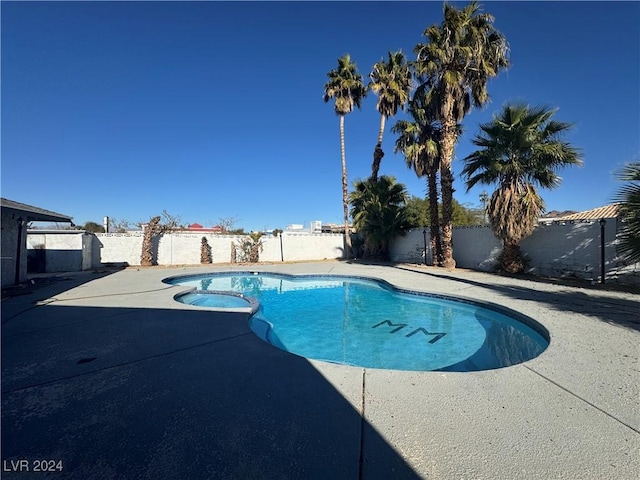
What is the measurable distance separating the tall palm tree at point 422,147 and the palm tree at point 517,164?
215 cm

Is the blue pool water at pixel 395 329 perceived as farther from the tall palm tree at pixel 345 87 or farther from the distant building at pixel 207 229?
the distant building at pixel 207 229

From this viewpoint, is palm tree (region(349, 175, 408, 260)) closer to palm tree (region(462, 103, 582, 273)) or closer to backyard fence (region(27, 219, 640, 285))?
backyard fence (region(27, 219, 640, 285))

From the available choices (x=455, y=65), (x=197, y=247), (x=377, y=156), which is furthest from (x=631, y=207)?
(x=197, y=247)

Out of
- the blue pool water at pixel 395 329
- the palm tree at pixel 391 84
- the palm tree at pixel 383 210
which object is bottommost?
the blue pool water at pixel 395 329

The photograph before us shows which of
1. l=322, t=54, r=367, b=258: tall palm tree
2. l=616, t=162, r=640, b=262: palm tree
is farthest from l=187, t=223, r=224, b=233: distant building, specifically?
l=616, t=162, r=640, b=262: palm tree

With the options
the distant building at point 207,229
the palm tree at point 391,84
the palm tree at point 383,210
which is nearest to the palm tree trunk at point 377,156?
the palm tree at point 383,210

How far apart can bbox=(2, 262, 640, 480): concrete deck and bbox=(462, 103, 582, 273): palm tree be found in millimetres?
6175

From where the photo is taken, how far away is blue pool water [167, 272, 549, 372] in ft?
14.3

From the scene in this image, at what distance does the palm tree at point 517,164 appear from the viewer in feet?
28.2

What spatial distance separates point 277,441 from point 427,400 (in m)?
1.33

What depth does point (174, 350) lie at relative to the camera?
3.45 metres

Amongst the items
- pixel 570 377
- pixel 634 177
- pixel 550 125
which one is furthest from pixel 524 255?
pixel 570 377

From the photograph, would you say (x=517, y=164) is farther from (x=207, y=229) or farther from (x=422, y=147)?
(x=207, y=229)

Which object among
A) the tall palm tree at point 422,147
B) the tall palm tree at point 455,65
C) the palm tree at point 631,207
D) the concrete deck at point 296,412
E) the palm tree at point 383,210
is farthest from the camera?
the palm tree at point 383,210
